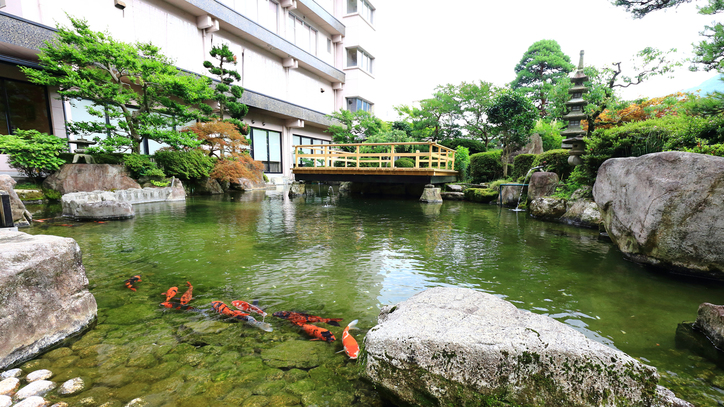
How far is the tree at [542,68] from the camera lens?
29156 mm

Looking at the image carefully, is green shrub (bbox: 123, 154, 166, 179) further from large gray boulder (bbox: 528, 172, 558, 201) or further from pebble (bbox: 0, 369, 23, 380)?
large gray boulder (bbox: 528, 172, 558, 201)

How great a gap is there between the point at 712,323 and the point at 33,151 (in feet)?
54.8

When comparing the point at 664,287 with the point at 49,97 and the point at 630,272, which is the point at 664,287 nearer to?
the point at 630,272

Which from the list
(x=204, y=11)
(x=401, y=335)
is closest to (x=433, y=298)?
(x=401, y=335)

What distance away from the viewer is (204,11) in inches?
703

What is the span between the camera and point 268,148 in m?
24.4

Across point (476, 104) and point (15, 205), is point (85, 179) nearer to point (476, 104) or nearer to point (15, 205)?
point (15, 205)

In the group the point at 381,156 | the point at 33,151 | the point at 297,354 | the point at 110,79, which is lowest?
the point at 297,354

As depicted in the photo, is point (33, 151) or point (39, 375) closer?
point (39, 375)

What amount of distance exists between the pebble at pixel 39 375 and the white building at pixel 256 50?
1384cm

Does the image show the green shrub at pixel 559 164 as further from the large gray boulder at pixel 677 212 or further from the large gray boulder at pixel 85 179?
the large gray boulder at pixel 85 179

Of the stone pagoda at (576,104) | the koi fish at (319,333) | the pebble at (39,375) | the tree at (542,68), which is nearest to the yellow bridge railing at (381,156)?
the stone pagoda at (576,104)

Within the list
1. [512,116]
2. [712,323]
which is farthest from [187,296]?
[512,116]

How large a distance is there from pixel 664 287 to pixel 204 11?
2220cm
